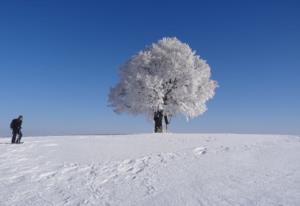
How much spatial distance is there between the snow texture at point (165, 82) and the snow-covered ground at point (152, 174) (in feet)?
44.6

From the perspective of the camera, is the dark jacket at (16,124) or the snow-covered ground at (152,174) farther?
the dark jacket at (16,124)

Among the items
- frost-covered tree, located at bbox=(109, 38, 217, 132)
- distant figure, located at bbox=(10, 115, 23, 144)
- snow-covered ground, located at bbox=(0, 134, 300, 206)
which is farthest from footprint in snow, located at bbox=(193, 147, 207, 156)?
frost-covered tree, located at bbox=(109, 38, 217, 132)

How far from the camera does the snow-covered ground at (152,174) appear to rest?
383 inches

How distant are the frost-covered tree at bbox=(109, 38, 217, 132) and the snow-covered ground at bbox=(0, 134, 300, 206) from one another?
1358 centimetres

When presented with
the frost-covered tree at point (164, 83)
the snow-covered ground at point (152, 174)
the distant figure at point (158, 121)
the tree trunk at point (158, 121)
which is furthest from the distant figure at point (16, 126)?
the tree trunk at point (158, 121)

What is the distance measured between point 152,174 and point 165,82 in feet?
68.8

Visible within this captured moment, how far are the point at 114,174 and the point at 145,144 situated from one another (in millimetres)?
6704

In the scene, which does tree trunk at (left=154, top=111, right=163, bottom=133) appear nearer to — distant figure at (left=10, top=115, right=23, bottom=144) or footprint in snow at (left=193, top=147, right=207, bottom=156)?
distant figure at (left=10, top=115, right=23, bottom=144)

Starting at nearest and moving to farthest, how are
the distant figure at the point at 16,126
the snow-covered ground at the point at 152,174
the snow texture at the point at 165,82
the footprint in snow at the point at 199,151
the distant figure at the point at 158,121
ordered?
1. the snow-covered ground at the point at 152,174
2. the footprint in snow at the point at 199,151
3. the distant figure at the point at 16,126
4. the snow texture at the point at 165,82
5. the distant figure at the point at 158,121

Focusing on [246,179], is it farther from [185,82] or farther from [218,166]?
[185,82]

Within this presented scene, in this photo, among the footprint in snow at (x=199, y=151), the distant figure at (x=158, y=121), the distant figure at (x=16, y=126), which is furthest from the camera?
the distant figure at (x=158, y=121)

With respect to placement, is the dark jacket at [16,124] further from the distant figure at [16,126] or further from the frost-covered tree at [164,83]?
the frost-covered tree at [164,83]

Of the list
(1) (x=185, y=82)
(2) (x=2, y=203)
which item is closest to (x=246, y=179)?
(2) (x=2, y=203)

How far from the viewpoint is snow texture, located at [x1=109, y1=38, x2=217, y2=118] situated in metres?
31.5
